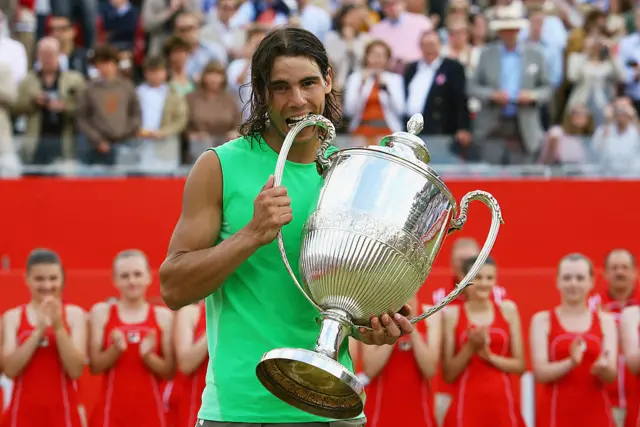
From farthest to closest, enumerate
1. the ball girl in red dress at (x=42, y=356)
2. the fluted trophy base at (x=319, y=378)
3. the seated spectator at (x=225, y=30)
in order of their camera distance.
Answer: the seated spectator at (x=225, y=30) < the ball girl in red dress at (x=42, y=356) < the fluted trophy base at (x=319, y=378)

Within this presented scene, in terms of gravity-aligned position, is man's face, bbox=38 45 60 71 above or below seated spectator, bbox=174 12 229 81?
below

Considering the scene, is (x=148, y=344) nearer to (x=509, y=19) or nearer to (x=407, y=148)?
(x=407, y=148)

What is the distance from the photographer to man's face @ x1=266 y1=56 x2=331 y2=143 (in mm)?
2992

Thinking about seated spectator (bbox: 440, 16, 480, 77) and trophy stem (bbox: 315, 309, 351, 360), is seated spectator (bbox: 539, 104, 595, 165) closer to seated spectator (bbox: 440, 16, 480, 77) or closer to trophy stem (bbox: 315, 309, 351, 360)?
seated spectator (bbox: 440, 16, 480, 77)

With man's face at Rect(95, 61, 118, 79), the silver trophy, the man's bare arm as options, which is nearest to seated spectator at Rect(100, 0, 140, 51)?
man's face at Rect(95, 61, 118, 79)

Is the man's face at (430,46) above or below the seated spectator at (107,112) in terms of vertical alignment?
above

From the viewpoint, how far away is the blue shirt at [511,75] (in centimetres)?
926

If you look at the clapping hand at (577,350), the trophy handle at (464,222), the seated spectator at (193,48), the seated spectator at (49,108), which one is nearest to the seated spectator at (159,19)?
the seated spectator at (193,48)

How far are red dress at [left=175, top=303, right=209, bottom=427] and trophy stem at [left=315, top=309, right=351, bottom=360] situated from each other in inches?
155

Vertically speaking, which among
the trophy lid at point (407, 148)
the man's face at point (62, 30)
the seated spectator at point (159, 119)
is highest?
the man's face at point (62, 30)

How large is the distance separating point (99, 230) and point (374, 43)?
2442 millimetres

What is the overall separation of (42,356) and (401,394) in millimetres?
1916

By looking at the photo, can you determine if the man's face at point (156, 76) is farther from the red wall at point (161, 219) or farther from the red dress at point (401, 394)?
the red dress at point (401, 394)

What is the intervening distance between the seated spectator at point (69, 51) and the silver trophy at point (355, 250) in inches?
275
